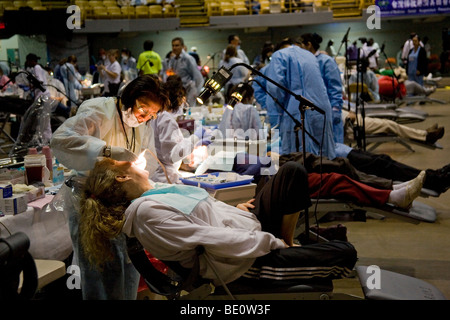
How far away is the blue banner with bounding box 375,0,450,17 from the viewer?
17.1m

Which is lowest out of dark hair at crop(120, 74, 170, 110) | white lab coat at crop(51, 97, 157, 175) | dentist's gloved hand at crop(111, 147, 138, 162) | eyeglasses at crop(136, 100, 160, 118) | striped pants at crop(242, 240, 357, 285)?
striped pants at crop(242, 240, 357, 285)

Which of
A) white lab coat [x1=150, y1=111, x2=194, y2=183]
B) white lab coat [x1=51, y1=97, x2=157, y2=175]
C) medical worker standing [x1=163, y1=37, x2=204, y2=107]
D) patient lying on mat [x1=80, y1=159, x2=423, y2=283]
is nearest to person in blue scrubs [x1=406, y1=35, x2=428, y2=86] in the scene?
medical worker standing [x1=163, y1=37, x2=204, y2=107]

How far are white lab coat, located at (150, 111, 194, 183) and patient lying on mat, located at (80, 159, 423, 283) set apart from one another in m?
1.01

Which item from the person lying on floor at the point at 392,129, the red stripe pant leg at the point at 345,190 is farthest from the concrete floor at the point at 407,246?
the person lying on floor at the point at 392,129

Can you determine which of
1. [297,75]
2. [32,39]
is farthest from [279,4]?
[297,75]

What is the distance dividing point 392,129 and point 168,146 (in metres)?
3.96

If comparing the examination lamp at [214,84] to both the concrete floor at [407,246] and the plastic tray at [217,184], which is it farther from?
the concrete floor at [407,246]

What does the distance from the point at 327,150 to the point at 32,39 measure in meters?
13.8

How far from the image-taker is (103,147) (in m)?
2.60

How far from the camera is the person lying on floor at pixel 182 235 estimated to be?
2332mm

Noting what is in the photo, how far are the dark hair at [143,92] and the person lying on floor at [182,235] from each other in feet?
1.12

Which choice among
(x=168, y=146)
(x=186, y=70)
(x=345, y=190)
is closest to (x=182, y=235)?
(x=168, y=146)

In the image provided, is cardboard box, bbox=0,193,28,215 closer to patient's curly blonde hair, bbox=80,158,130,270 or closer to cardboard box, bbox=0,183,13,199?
cardboard box, bbox=0,183,13,199

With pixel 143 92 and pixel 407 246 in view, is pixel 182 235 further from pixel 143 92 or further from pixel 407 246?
pixel 407 246
